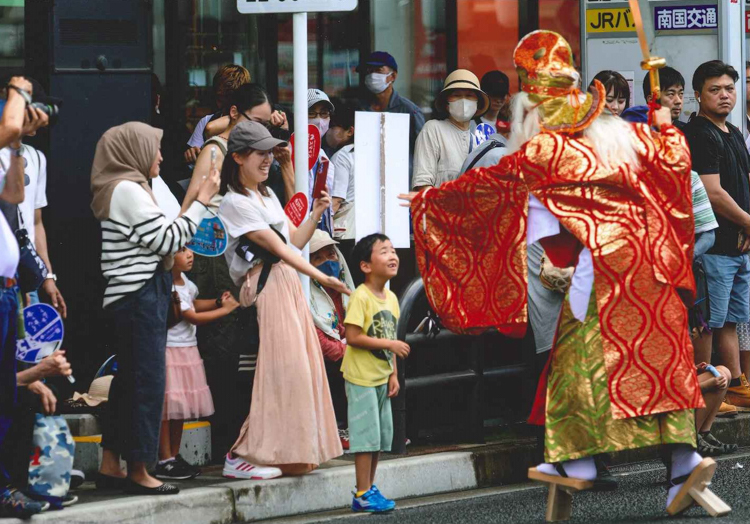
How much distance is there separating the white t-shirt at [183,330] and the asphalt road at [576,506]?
1.07 metres

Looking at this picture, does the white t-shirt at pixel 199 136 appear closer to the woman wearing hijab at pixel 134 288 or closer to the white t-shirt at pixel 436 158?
the white t-shirt at pixel 436 158

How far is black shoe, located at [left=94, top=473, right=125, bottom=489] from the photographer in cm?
647

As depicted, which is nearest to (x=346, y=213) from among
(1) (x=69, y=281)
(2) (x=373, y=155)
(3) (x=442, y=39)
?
(2) (x=373, y=155)

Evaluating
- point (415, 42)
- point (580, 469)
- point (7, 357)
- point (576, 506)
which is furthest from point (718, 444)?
point (415, 42)

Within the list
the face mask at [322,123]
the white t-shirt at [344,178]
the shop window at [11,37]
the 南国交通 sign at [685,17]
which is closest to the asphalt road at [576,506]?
the white t-shirt at [344,178]

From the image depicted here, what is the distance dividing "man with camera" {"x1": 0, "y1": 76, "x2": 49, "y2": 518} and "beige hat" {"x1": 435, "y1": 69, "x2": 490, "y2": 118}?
3.82 m

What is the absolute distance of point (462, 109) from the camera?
9125mm

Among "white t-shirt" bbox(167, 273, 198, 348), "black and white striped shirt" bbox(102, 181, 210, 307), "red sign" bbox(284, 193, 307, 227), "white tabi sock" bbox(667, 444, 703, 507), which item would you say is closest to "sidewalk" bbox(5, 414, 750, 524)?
"white t-shirt" bbox(167, 273, 198, 348)

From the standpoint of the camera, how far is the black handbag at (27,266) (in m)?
6.21

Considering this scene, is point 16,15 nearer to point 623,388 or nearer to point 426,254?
point 426,254

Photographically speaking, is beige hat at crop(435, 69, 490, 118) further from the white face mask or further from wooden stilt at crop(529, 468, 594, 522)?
wooden stilt at crop(529, 468, 594, 522)

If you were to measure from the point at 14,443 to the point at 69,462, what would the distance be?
25 centimetres

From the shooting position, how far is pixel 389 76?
9375 millimetres

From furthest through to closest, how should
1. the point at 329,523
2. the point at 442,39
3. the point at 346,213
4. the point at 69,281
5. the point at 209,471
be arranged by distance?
the point at 442,39 → the point at 346,213 → the point at 69,281 → the point at 209,471 → the point at 329,523
